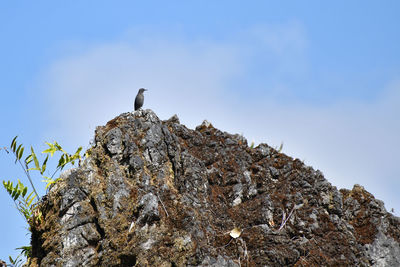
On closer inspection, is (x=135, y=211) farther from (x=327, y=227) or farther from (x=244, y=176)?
(x=327, y=227)

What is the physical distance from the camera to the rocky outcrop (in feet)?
41.8

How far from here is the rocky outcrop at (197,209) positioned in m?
12.8

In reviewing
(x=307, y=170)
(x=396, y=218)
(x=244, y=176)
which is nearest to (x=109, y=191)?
(x=244, y=176)

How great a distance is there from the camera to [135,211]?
13.1m

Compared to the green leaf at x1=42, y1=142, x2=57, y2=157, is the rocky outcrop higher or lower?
lower

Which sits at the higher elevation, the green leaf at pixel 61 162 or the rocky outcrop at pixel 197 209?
the green leaf at pixel 61 162

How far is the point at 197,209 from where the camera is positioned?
13.7m

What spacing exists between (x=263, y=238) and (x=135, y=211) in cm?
331

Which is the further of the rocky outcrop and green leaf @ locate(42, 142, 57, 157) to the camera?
green leaf @ locate(42, 142, 57, 157)

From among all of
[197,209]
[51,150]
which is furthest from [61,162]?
[197,209]

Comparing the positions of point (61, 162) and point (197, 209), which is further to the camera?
point (61, 162)

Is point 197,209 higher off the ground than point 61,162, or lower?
lower

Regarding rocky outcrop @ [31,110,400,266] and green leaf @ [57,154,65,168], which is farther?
green leaf @ [57,154,65,168]

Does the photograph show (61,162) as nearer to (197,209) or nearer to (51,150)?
(51,150)
